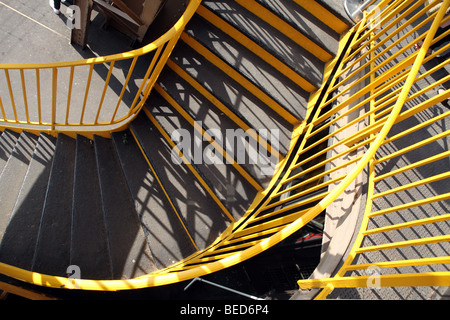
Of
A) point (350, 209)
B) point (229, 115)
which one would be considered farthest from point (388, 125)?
point (229, 115)

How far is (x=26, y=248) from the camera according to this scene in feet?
10.8

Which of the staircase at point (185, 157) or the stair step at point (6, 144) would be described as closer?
the staircase at point (185, 157)

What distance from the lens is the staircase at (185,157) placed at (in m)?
3.37

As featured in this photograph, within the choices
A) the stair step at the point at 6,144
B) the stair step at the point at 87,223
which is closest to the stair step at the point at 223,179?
the stair step at the point at 87,223

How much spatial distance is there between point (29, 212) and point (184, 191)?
70.7 inches

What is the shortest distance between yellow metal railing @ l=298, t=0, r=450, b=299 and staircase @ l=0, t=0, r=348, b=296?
0.71 metres

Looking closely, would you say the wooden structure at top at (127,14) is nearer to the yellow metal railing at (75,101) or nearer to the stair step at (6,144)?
the yellow metal railing at (75,101)

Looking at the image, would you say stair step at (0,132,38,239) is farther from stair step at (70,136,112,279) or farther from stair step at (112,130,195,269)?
stair step at (112,130,195,269)

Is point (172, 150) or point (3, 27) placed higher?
point (3, 27)

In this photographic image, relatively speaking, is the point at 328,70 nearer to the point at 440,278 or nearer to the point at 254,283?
the point at 440,278

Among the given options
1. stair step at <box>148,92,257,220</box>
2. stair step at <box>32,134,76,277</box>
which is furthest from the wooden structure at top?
stair step at <box>32,134,76,277</box>

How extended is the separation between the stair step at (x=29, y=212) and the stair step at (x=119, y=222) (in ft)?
2.06

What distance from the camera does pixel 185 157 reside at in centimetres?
350

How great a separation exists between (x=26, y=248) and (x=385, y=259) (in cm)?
372
